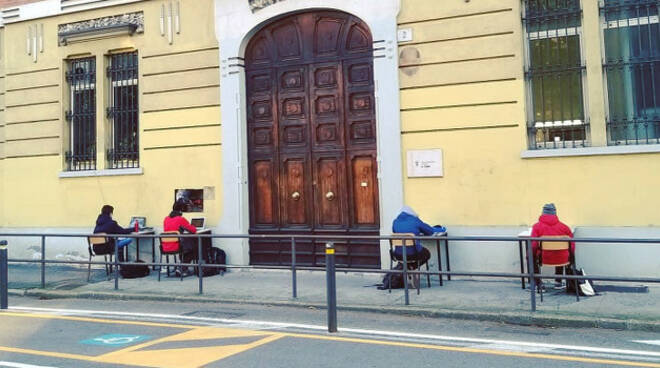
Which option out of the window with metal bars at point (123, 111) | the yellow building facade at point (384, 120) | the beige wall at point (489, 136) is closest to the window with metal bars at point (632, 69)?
the yellow building facade at point (384, 120)

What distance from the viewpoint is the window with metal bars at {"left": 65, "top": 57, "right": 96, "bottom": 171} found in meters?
15.2

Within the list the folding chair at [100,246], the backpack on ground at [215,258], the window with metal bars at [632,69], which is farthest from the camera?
the backpack on ground at [215,258]

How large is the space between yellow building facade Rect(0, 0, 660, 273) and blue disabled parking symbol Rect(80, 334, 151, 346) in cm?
559

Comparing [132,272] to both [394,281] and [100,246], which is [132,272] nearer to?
[100,246]

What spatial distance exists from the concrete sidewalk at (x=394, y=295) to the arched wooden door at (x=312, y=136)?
92cm

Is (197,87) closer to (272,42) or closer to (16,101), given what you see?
(272,42)

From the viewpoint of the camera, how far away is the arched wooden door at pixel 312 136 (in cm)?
1266

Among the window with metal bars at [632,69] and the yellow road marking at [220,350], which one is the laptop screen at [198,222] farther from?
the window with metal bars at [632,69]

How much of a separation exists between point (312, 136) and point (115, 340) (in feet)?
21.1

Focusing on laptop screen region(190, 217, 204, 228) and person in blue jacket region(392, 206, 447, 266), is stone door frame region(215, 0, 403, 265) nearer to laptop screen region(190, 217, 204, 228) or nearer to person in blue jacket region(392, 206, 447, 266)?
laptop screen region(190, 217, 204, 228)

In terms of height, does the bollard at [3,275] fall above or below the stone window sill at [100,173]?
below

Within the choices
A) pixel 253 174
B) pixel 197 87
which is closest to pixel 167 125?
pixel 197 87

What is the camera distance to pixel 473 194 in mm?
11609

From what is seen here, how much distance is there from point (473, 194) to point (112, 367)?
23.6 ft
